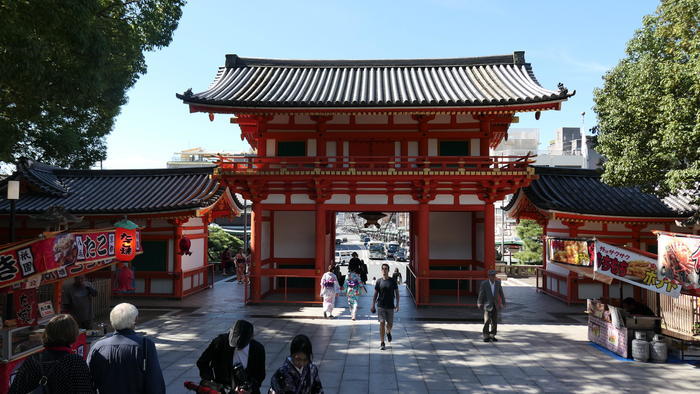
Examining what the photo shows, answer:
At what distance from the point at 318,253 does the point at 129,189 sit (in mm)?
10453

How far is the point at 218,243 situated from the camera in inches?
1192

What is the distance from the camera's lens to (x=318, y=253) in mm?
15852

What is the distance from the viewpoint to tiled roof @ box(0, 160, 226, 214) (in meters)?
18.0

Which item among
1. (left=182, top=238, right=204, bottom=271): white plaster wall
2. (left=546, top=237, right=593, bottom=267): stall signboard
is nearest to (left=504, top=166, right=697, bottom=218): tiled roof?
(left=546, top=237, right=593, bottom=267): stall signboard

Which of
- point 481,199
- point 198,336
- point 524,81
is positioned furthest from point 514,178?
point 198,336

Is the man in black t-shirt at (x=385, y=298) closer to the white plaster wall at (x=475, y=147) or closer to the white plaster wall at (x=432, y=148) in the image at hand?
the white plaster wall at (x=432, y=148)

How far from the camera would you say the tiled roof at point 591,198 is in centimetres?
1642

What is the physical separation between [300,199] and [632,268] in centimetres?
1081

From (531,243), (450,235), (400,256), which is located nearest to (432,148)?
(450,235)

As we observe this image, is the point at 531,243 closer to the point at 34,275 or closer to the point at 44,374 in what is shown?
the point at 34,275

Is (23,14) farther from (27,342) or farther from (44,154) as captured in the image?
(44,154)

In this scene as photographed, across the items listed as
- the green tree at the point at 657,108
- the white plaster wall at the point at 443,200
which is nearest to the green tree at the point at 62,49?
the white plaster wall at the point at 443,200

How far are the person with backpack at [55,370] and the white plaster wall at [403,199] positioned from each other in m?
13.0

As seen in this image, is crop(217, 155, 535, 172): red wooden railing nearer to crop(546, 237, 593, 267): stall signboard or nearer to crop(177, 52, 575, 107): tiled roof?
crop(177, 52, 575, 107): tiled roof
